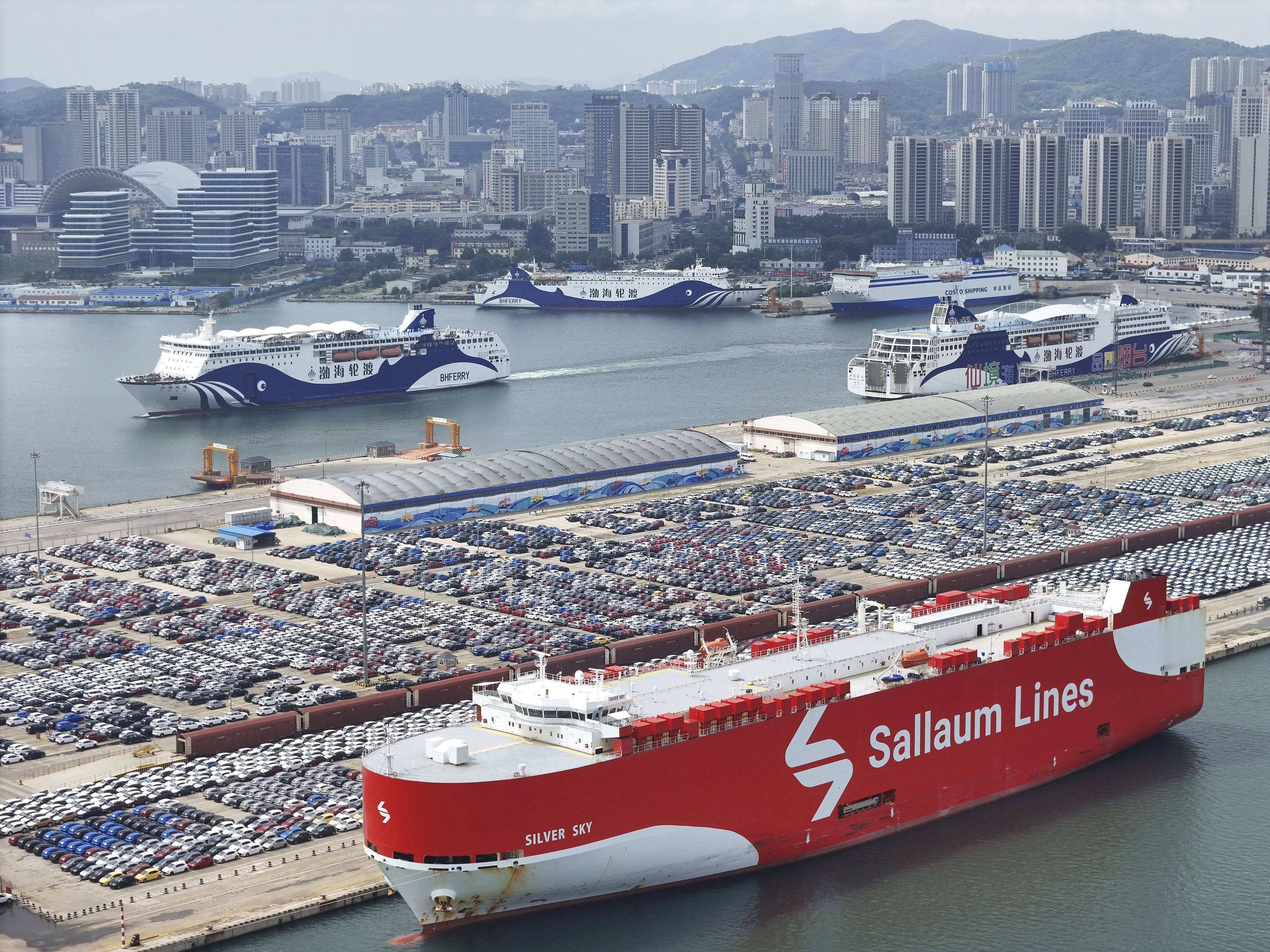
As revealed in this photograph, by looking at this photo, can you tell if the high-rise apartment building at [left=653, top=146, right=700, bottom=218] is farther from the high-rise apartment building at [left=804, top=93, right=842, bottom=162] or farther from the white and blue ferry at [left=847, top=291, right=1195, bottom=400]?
the white and blue ferry at [left=847, top=291, right=1195, bottom=400]

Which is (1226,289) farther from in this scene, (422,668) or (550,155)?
(550,155)

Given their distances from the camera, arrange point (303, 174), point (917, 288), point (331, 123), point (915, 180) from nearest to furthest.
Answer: point (917, 288)
point (915, 180)
point (303, 174)
point (331, 123)

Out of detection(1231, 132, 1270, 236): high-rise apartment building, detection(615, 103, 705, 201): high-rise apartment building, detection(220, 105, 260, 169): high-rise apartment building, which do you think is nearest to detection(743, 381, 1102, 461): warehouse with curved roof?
detection(1231, 132, 1270, 236): high-rise apartment building

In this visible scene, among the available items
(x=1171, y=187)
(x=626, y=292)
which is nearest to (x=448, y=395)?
(x=626, y=292)

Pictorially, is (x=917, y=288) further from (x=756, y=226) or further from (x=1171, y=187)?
(x=1171, y=187)

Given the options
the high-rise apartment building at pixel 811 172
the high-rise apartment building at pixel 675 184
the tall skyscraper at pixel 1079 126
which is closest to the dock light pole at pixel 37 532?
A: the high-rise apartment building at pixel 675 184

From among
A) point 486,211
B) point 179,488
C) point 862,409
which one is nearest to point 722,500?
point 862,409
